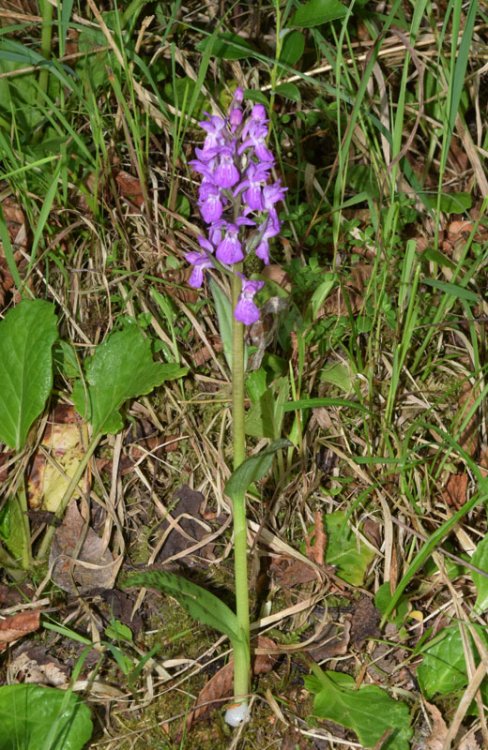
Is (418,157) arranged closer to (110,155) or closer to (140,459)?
(110,155)

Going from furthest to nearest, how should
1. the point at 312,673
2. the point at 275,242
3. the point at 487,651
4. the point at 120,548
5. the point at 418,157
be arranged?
the point at 418,157, the point at 275,242, the point at 120,548, the point at 312,673, the point at 487,651

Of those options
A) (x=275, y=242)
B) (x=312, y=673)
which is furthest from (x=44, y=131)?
(x=312, y=673)

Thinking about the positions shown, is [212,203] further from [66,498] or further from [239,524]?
[66,498]

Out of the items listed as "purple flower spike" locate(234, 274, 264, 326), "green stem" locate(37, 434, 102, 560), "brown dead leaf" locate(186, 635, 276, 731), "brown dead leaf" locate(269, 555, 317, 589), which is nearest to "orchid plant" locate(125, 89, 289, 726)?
"purple flower spike" locate(234, 274, 264, 326)

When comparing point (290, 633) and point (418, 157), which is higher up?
point (418, 157)

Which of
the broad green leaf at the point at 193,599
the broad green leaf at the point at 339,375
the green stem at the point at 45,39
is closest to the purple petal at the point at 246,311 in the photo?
the broad green leaf at the point at 193,599

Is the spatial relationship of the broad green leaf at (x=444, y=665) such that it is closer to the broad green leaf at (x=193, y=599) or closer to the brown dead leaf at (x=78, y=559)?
the broad green leaf at (x=193, y=599)
